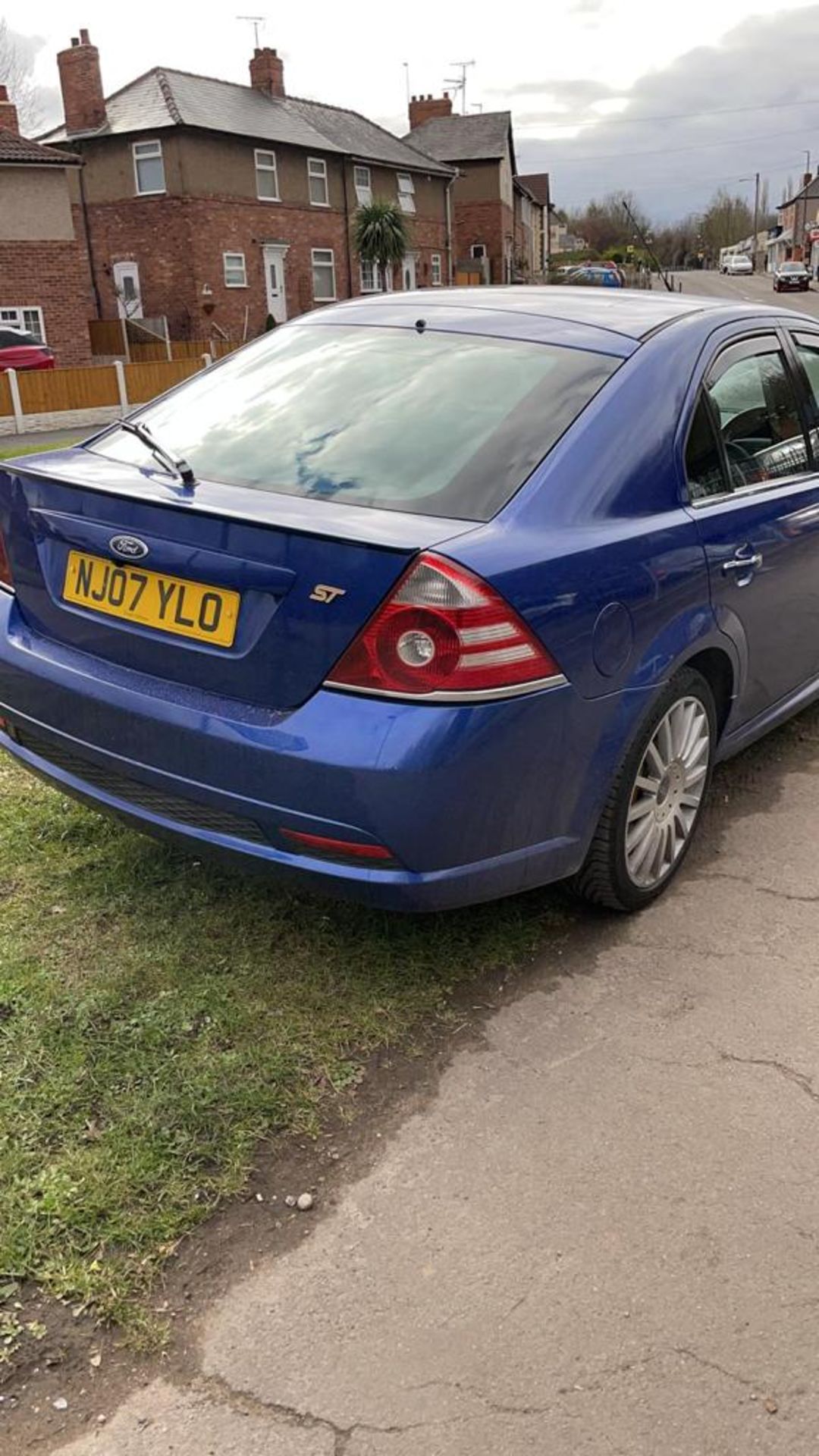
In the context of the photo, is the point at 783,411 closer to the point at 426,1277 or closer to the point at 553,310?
the point at 553,310

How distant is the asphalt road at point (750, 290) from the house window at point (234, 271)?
16.6 metres

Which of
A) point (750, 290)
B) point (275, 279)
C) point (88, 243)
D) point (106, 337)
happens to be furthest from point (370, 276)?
point (750, 290)

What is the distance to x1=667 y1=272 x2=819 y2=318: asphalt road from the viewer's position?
47.0m

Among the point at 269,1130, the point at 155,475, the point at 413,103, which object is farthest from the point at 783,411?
the point at 413,103

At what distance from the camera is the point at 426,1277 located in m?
2.07

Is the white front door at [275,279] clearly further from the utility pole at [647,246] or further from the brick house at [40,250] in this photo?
the utility pole at [647,246]

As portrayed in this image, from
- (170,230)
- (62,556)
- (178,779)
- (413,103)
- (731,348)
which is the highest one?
(413,103)

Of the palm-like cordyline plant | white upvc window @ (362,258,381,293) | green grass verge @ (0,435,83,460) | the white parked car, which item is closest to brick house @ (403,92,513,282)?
white upvc window @ (362,258,381,293)

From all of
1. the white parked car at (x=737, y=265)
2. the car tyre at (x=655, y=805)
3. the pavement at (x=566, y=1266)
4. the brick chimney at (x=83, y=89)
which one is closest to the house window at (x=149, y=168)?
the brick chimney at (x=83, y=89)

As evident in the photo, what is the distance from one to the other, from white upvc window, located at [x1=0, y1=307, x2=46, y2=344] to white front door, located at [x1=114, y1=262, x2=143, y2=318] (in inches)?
318

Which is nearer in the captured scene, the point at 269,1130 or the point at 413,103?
the point at 269,1130

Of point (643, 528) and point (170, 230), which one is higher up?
point (170, 230)

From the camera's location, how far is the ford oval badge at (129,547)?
2.68 m

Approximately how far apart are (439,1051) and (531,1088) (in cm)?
24
